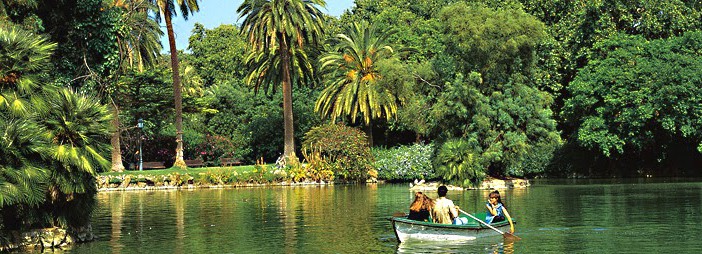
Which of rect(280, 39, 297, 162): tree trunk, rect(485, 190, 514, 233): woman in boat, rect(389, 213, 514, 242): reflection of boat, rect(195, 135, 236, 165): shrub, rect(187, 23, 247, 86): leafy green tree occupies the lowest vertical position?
rect(389, 213, 514, 242): reflection of boat

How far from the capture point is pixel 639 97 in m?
60.6

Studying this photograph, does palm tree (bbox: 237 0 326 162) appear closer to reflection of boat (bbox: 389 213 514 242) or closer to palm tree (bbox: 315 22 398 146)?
palm tree (bbox: 315 22 398 146)

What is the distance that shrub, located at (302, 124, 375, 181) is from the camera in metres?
64.9

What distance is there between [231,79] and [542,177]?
32.3 meters

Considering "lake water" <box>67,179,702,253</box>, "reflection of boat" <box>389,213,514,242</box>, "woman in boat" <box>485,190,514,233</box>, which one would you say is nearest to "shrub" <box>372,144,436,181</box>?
"lake water" <box>67,179,702,253</box>

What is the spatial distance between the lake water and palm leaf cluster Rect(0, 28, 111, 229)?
5.47ft

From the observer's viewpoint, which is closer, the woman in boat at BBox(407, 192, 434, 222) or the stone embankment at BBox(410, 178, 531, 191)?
the woman in boat at BBox(407, 192, 434, 222)

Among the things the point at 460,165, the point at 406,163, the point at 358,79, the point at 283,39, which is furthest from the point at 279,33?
the point at 460,165

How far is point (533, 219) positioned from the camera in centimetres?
3312

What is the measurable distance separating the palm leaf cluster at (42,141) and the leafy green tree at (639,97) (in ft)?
141

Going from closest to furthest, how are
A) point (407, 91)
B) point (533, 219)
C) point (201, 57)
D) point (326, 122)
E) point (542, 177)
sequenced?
point (533, 219)
point (407, 91)
point (542, 177)
point (326, 122)
point (201, 57)

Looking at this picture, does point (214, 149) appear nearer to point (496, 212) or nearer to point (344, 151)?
point (344, 151)

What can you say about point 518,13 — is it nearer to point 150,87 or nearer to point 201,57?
point 150,87

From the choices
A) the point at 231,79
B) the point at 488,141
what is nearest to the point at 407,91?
the point at 488,141
